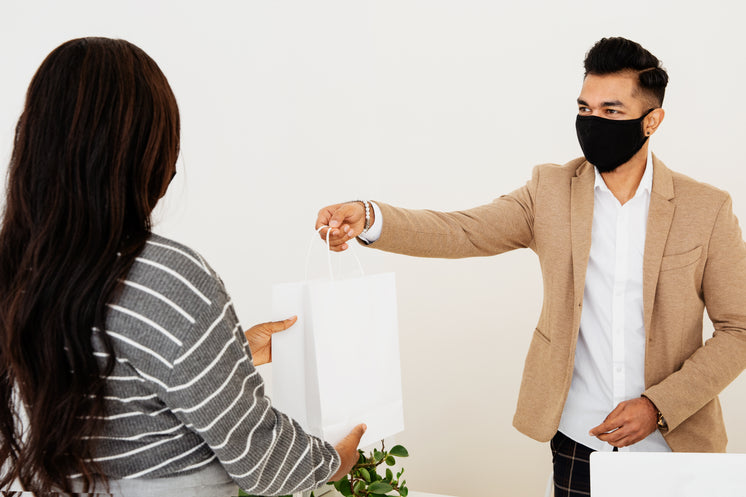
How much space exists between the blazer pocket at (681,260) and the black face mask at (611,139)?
281 mm

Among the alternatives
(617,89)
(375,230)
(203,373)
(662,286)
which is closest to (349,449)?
(203,373)

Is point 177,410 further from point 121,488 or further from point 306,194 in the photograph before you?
point 306,194

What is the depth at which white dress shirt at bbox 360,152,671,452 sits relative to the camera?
68.7 inches

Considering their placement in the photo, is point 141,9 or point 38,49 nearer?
point 38,49

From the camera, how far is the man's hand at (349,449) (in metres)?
1.21

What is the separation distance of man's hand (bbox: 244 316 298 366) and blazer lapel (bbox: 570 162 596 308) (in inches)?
32.5

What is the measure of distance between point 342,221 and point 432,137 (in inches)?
59.7

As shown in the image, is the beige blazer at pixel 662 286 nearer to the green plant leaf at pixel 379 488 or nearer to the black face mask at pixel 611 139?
the black face mask at pixel 611 139

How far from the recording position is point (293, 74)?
2.46 metres

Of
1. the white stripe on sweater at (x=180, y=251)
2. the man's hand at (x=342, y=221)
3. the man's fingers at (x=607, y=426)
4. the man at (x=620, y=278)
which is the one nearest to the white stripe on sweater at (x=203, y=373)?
the white stripe on sweater at (x=180, y=251)

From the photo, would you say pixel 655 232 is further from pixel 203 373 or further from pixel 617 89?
pixel 203 373

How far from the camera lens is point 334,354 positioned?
1296mm

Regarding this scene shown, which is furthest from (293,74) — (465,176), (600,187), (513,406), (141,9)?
(513,406)

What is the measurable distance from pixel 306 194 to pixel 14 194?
1.66 m
